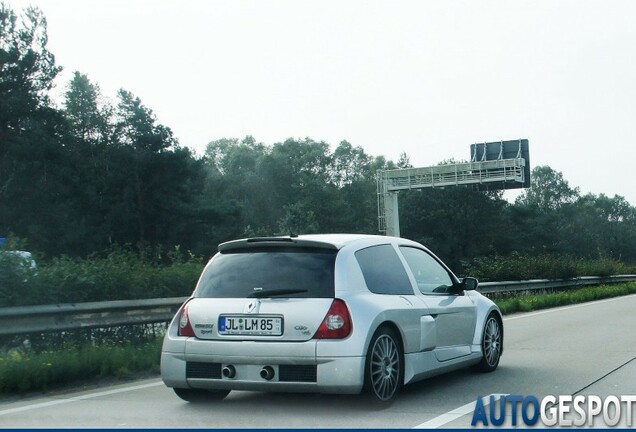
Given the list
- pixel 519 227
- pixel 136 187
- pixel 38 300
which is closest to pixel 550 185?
pixel 519 227

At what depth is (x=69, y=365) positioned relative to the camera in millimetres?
9672

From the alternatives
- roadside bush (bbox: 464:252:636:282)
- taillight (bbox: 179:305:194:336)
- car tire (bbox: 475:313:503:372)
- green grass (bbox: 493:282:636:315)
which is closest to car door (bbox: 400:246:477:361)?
car tire (bbox: 475:313:503:372)

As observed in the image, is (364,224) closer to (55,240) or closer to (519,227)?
(519,227)

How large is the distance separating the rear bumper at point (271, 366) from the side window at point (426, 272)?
1.90 meters

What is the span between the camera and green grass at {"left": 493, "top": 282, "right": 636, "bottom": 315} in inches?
877

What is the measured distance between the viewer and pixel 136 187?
66875 millimetres

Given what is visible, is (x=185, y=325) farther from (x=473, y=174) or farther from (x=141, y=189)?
(x=141, y=189)

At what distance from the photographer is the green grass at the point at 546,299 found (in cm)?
2226

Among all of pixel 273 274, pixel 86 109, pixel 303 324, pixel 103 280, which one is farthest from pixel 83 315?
pixel 86 109

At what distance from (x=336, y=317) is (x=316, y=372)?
1.53 feet

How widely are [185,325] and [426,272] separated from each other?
270cm

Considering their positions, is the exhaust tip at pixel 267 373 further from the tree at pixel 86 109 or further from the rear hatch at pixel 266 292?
the tree at pixel 86 109

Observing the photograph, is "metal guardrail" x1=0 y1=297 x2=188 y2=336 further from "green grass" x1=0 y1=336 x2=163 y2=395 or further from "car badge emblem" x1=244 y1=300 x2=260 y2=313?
"car badge emblem" x1=244 y1=300 x2=260 y2=313

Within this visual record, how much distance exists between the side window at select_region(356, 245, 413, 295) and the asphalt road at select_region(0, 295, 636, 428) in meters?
0.97
